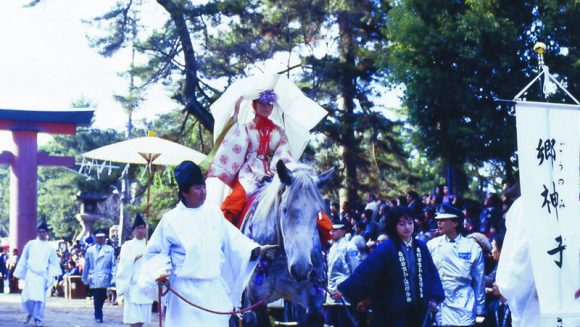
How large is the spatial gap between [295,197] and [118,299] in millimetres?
19227

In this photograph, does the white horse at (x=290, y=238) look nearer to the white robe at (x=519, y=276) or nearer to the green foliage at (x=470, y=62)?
the white robe at (x=519, y=276)

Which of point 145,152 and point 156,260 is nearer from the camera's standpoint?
point 156,260

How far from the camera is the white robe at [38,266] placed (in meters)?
19.2

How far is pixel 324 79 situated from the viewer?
71.2 ft

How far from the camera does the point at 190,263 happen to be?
23.0 feet

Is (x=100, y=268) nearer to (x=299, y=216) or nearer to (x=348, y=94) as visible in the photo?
(x=348, y=94)

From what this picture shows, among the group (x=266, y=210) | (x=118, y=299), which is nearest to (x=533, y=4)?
(x=266, y=210)

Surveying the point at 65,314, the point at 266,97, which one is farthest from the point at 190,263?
the point at 65,314

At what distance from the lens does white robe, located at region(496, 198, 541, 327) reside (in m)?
7.47

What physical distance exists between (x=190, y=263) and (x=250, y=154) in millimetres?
3279

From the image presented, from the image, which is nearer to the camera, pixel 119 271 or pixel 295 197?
pixel 295 197

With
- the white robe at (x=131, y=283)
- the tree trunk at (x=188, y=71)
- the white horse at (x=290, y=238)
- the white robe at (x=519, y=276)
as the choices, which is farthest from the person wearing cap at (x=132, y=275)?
the white robe at (x=519, y=276)

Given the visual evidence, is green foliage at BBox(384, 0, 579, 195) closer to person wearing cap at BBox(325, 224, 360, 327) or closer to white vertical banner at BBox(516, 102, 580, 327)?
person wearing cap at BBox(325, 224, 360, 327)

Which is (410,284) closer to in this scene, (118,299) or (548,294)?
(548,294)
